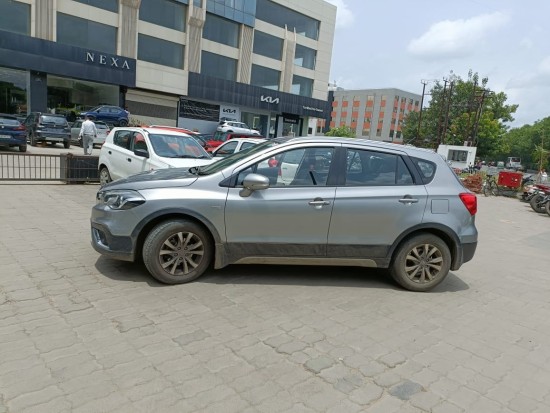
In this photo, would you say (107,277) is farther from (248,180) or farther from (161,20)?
(161,20)

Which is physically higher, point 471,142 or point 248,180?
point 471,142

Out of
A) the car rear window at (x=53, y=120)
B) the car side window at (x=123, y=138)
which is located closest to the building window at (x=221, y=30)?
the car rear window at (x=53, y=120)

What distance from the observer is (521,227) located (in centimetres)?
1093

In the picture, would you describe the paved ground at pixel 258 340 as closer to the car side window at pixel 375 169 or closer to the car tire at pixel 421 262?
the car tire at pixel 421 262

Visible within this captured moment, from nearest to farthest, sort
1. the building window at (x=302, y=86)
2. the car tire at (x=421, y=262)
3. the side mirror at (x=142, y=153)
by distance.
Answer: the car tire at (x=421, y=262)
the side mirror at (x=142, y=153)
the building window at (x=302, y=86)

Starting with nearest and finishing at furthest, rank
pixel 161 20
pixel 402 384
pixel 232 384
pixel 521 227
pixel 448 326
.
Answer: pixel 232 384, pixel 402 384, pixel 448 326, pixel 521 227, pixel 161 20

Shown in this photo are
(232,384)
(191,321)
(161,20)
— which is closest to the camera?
(232,384)

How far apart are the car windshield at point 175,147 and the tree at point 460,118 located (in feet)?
153

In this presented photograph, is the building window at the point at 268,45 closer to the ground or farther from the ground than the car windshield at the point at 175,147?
farther from the ground

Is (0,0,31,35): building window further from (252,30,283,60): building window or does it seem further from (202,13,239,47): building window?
(252,30,283,60): building window

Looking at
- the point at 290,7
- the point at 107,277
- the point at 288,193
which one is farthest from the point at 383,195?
the point at 290,7

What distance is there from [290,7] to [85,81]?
2173 cm

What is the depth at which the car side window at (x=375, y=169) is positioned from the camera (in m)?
4.50

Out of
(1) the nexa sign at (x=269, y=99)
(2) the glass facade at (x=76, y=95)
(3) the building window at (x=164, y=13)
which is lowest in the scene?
(2) the glass facade at (x=76, y=95)
